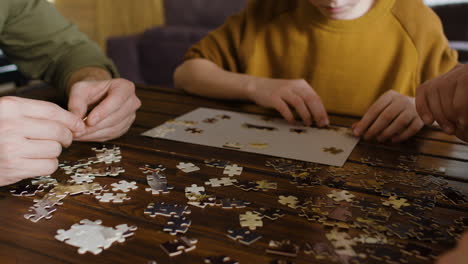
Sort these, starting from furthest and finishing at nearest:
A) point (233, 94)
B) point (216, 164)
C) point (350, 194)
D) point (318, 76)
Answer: point (318, 76)
point (233, 94)
point (216, 164)
point (350, 194)

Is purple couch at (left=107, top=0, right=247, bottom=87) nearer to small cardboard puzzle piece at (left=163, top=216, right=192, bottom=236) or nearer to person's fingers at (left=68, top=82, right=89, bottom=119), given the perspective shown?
person's fingers at (left=68, top=82, right=89, bottom=119)

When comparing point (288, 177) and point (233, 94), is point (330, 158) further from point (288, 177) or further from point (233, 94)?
point (233, 94)

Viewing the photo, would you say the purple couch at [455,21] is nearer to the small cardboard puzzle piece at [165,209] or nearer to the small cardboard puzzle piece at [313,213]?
the small cardboard puzzle piece at [313,213]

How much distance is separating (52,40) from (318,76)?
103cm

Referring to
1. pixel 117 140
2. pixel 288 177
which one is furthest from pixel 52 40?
pixel 288 177

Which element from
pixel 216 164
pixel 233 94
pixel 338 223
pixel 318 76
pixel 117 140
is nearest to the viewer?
pixel 338 223

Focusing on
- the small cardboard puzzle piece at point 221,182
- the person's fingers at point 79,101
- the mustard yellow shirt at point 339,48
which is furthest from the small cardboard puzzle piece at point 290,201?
the mustard yellow shirt at point 339,48

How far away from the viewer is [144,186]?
84 cm

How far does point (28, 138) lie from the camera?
2.80 ft

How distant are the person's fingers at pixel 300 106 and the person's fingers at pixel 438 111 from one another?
35cm

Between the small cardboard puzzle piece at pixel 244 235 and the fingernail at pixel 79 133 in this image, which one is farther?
the fingernail at pixel 79 133

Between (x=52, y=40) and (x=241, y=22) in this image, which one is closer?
(x=52, y=40)

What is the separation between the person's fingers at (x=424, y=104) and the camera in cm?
98

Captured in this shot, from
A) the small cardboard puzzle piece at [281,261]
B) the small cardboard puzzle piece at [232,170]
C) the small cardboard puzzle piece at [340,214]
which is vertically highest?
the small cardboard puzzle piece at [281,261]
